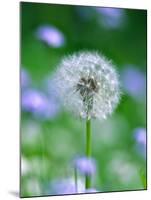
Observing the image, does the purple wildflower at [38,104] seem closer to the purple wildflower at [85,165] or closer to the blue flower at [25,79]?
the blue flower at [25,79]

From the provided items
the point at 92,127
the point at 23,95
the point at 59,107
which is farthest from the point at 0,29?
the point at 92,127

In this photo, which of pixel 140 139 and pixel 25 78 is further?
pixel 140 139

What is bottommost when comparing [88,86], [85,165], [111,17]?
[85,165]

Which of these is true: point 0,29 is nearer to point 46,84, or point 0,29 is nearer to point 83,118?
point 46,84

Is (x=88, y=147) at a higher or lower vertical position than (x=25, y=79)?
lower

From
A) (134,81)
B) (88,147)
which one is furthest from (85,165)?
(134,81)

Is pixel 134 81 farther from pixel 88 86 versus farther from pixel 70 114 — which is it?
pixel 70 114
